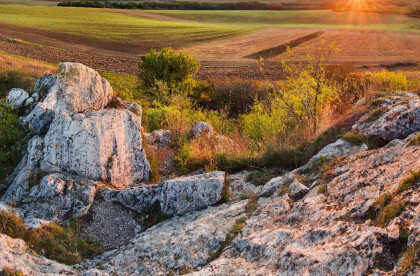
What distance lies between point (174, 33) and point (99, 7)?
4653cm

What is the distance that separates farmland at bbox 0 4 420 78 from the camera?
5441 centimetres

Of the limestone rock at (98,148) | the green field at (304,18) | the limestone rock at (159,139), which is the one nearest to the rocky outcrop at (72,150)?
the limestone rock at (98,148)

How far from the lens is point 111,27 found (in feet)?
255

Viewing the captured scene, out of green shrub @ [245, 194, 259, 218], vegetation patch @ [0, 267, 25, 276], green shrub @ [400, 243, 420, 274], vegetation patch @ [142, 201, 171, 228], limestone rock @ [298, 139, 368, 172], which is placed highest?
green shrub @ [400, 243, 420, 274]

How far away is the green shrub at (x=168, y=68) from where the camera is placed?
30.4 metres

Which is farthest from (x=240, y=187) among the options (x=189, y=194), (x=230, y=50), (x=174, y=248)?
(x=230, y=50)

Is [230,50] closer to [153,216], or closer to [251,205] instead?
[153,216]

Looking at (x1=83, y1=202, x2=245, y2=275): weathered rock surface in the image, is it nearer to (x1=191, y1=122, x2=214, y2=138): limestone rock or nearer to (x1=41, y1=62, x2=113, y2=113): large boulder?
(x1=41, y1=62, x2=113, y2=113): large boulder

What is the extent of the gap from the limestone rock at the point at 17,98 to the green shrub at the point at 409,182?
11.1m

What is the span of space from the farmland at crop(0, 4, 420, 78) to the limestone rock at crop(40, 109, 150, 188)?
3634cm

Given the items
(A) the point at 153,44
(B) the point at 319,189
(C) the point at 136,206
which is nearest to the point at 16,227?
(C) the point at 136,206

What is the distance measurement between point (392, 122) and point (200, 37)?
225ft

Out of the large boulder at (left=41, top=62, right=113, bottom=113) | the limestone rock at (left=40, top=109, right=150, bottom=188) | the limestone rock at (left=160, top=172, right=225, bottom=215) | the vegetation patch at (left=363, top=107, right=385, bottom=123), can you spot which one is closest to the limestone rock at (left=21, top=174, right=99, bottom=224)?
the limestone rock at (left=40, top=109, right=150, bottom=188)

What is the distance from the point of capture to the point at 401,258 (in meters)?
4.07
